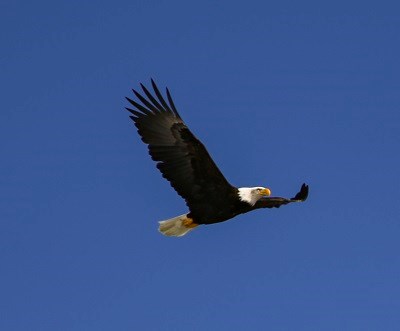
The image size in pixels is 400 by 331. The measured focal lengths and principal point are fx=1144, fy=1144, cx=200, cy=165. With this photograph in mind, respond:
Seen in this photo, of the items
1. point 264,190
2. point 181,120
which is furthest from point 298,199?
point 181,120

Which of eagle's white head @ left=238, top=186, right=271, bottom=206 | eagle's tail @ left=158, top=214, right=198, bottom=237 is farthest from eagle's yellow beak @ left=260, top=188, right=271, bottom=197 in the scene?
eagle's tail @ left=158, top=214, right=198, bottom=237

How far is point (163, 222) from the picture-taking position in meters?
17.9

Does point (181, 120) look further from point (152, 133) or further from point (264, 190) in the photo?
point (264, 190)

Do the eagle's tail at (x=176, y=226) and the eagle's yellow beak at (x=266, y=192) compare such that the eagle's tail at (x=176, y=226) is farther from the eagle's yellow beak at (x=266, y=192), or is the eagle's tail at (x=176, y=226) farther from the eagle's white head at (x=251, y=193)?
the eagle's yellow beak at (x=266, y=192)

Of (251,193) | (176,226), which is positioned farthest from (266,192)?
(176,226)

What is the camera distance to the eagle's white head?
17531 mm

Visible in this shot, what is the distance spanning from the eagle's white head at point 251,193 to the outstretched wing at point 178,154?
202 mm

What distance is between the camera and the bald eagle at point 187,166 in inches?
680

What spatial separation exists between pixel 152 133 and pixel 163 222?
57.1 inches

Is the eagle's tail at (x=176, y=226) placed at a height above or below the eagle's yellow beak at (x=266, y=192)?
below

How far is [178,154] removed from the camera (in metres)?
17.3

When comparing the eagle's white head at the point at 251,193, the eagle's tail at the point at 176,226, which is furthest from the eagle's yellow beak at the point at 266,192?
the eagle's tail at the point at 176,226

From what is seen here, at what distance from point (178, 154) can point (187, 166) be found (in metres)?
0.23

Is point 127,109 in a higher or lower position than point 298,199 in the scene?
higher
